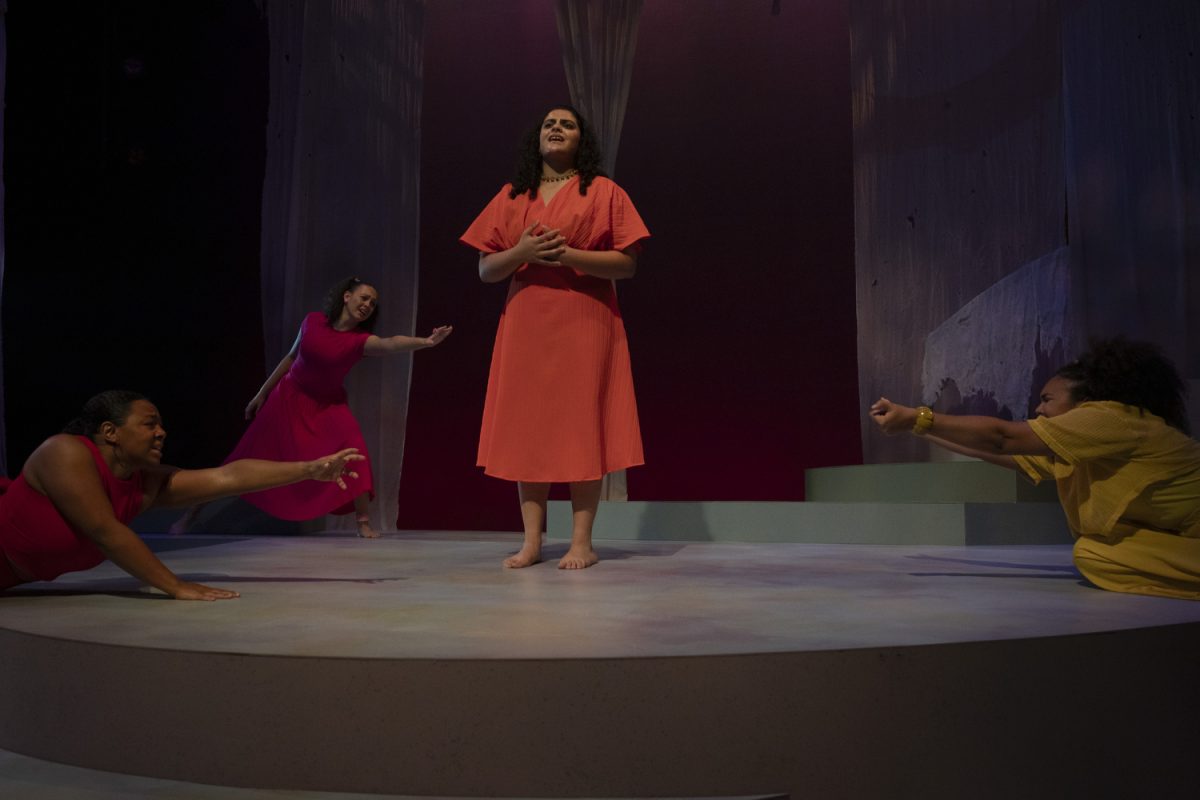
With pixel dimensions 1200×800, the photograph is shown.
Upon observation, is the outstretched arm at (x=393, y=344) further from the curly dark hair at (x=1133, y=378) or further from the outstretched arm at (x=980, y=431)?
the curly dark hair at (x=1133, y=378)

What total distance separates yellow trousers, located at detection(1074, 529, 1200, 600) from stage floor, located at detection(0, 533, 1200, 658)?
0.07 m

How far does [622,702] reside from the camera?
1418mm

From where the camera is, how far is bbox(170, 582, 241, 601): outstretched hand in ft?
6.95

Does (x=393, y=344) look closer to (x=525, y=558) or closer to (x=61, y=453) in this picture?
(x=525, y=558)

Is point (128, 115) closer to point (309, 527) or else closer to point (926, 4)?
point (309, 527)

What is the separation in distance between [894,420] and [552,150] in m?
1.42

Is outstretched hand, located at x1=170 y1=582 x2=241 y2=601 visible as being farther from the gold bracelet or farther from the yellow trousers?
the yellow trousers

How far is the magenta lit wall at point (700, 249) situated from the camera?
6.44 meters

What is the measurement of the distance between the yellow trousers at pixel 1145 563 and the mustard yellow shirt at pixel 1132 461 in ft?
0.12

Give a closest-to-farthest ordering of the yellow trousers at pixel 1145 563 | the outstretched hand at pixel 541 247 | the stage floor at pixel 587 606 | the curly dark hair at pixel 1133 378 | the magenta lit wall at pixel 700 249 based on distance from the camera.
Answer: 1. the stage floor at pixel 587 606
2. the yellow trousers at pixel 1145 563
3. the curly dark hair at pixel 1133 378
4. the outstretched hand at pixel 541 247
5. the magenta lit wall at pixel 700 249

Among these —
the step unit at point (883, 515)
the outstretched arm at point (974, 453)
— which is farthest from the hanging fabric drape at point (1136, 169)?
the outstretched arm at point (974, 453)

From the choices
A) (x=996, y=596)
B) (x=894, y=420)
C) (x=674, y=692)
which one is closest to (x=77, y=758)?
(x=674, y=692)

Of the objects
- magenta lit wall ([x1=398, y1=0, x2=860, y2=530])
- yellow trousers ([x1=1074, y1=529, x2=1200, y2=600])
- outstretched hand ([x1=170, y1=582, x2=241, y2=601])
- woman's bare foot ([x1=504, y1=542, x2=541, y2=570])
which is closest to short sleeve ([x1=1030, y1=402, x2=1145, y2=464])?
yellow trousers ([x1=1074, y1=529, x2=1200, y2=600])

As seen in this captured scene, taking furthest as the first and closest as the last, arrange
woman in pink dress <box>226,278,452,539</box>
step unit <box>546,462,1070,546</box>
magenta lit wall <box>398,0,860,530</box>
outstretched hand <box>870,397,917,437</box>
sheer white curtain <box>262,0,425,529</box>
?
magenta lit wall <box>398,0,860,530</box>, sheer white curtain <box>262,0,425,529</box>, woman in pink dress <box>226,278,452,539</box>, step unit <box>546,462,1070,546</box>, outstretched hand <box>870,397,917,437</box>
